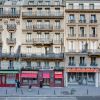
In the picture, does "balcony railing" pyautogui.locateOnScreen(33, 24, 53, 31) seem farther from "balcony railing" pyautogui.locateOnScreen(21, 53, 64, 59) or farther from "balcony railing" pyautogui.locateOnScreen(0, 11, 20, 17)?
"balcony railing" pyautogui.locateOnScreen(21, 53, 64, 59)

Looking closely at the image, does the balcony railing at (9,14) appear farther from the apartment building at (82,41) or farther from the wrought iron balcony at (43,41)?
the apartment building at (82,41)

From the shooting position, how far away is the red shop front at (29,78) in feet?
167

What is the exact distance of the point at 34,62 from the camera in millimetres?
51562

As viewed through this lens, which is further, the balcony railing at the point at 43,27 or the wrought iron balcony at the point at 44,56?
the balcony railing at the point at 43,27

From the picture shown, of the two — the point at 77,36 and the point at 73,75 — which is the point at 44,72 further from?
the point at 77,36

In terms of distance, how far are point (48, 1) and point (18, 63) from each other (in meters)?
12.2

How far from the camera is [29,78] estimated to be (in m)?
51.1

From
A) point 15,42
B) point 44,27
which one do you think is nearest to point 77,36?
point 44,27

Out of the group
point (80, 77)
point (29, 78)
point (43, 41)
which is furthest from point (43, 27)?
point (80, 77)

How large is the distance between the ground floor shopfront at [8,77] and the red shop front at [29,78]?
1025 mm

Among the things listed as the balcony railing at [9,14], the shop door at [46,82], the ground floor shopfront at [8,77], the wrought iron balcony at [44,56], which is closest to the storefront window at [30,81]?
the ground floor shopfront at [8,77]

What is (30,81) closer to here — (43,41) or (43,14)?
(43,41)

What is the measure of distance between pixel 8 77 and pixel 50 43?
9.27 metres

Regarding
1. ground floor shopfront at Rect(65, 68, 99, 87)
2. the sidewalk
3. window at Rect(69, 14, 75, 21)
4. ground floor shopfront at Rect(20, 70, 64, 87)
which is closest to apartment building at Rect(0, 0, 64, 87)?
ground floor shopfront at Rect(20, 70, 64, 87)
